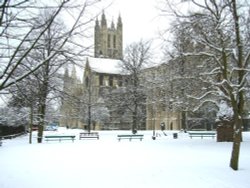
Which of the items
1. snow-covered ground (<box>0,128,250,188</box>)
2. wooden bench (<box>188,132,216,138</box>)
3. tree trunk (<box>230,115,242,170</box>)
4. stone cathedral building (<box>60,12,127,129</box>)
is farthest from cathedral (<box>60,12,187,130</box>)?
tree trunk (<box>230,115,242,170</box>)

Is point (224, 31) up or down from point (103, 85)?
down

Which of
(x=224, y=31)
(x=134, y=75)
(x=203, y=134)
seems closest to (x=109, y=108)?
(x=134, y=75)

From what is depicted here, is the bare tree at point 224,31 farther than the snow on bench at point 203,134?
No

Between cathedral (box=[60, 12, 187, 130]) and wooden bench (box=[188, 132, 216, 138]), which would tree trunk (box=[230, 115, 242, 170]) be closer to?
wooden bench (box=[188, 132, 216, 138])

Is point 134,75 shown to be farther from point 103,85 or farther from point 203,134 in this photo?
point 103,85

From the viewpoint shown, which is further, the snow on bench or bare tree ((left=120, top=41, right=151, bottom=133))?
bare tree ((left=120, top=41, right=151, bottom=133))

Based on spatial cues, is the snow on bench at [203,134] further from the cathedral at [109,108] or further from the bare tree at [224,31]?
the bare tree at [224,31]

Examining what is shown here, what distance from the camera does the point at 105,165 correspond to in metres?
16.3

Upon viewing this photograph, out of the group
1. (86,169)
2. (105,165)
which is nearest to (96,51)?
(86,169)

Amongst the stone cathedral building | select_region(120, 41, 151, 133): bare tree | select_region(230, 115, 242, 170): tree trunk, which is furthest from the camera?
the stone cathedral building

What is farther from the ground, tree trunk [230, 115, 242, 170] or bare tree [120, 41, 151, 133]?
bare tree [120, 41, 151, 133]

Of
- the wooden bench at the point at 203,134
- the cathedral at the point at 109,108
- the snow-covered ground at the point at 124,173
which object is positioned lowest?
the snow-covered ground at the point at 124,173

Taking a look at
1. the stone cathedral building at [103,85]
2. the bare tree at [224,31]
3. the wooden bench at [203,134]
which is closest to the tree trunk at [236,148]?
the bare tree at [224,31]

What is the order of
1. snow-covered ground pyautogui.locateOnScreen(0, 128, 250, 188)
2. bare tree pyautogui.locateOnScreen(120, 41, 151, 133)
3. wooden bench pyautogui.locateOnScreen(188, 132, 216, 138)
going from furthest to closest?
bare tree pyautogui.locateOnScreen(120, 41, 151, 133) < wooden bench pyautogui.locateOnScreen(188, 132, 216, 138) < snow-covered ground pyautogui.locateOnScreen(0, 128, 250, 188)
